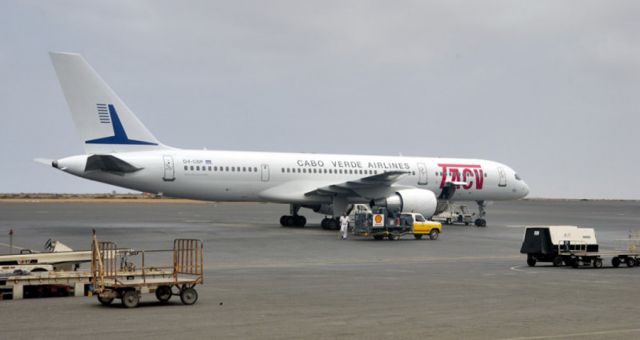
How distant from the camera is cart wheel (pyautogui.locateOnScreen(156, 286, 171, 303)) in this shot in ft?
58.5

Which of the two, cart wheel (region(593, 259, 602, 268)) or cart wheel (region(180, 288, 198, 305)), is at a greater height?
cart wheel (region(593, 259, 602, 268))

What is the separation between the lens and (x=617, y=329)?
48.5 feet

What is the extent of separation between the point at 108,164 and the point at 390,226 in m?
13.5

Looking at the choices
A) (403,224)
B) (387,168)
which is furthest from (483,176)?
(403,224)

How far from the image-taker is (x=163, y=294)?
17.9 m

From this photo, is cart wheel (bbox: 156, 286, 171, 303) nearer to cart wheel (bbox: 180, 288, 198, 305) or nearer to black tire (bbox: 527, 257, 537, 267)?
cart wheel (bbox: 180, 288, 198, 305)

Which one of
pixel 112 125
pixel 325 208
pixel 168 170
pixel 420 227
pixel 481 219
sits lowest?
pixel 420 227

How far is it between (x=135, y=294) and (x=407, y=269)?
10.9m

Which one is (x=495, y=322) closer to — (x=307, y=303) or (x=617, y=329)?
(x=617, y=329)

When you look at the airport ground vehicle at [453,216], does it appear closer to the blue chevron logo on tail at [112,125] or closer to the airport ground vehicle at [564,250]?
the blue chevron logo on tail at [112,125]

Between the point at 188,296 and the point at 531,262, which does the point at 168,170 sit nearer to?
the point at 531,262

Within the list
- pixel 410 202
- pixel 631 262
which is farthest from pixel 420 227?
pixel 631 262

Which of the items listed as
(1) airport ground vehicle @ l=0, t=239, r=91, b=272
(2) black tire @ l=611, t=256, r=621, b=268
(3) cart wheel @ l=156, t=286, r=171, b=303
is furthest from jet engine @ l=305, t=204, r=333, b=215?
(3) cart wheel @ l=156, t=286, r=171, b=303

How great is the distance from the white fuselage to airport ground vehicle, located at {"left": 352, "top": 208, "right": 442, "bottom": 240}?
6.86 metres
